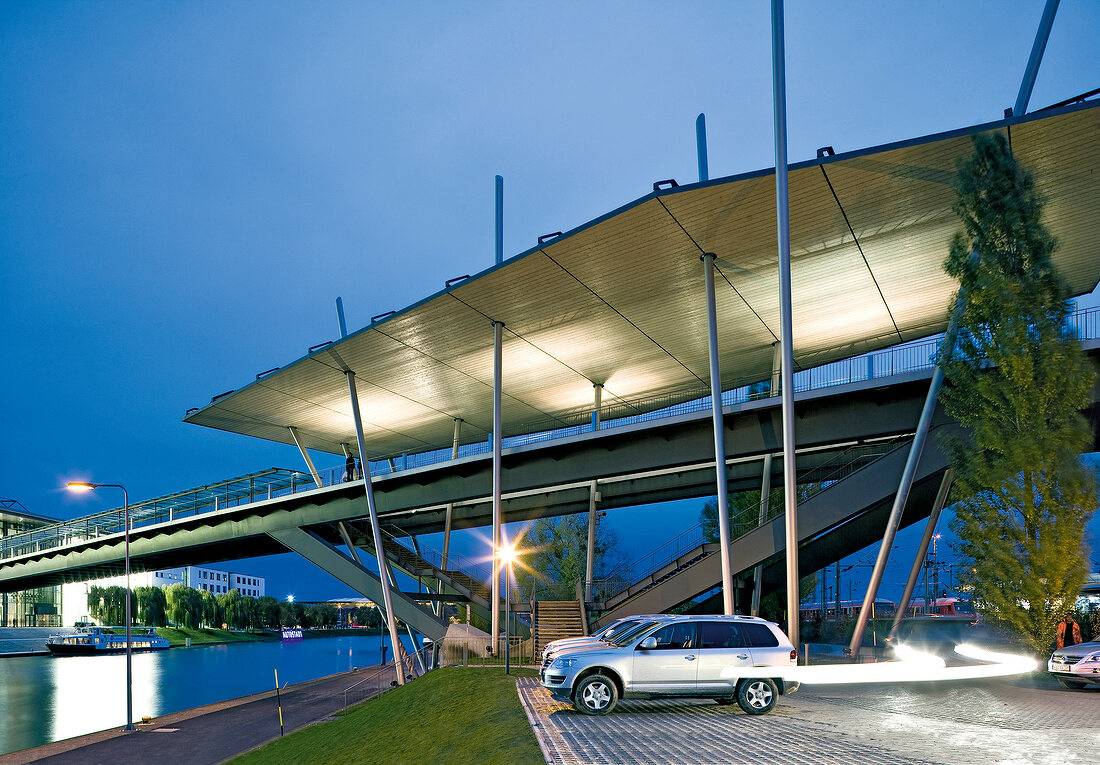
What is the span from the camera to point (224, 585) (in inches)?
7279

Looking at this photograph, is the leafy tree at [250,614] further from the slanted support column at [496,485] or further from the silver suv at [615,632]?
the silver suv at [615,632]

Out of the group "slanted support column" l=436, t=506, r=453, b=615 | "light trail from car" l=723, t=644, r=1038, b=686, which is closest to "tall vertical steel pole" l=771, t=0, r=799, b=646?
"light trail from car" l=723, t=644, r=1038, b=686

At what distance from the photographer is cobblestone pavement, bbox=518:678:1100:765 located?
1059 centimetres

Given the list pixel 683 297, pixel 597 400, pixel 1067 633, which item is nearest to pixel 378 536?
pixel 597 400

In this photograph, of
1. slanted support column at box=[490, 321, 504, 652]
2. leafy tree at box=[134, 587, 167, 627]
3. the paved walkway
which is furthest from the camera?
leafy tree at box=[134, 587, 167, 627]

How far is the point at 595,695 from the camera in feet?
47.9

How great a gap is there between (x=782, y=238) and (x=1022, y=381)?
7358 millimetres

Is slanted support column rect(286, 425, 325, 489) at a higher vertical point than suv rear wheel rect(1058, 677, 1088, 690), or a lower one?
higher

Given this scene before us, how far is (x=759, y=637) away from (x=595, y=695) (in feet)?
10.3

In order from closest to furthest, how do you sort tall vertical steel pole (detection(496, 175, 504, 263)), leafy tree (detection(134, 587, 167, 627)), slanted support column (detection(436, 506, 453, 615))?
tall vertical steel pole (detection(496, 175, 504, 263)) → slanted support column (detection(436, 506, 453, 615)) → leafy tree (detection(134, 587, 167, 627))

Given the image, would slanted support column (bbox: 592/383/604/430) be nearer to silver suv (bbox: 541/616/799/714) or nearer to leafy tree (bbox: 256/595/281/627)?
silver suv (bbox: 541/616/799/714)

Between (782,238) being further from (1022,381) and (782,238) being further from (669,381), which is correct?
(669,381)

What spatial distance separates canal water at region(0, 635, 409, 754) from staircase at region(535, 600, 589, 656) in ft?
62.7

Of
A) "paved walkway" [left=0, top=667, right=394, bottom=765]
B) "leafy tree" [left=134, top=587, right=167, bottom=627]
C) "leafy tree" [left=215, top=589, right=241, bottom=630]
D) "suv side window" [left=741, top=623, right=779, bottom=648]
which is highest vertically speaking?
"suv side window" [left=741, top=623, right=779, bottom=648]
